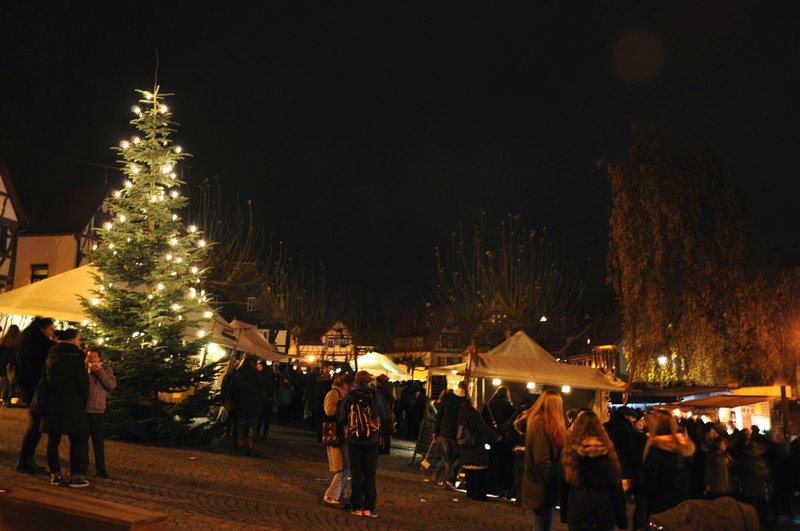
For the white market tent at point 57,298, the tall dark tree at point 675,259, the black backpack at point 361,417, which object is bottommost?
the black backpack at point 361,417

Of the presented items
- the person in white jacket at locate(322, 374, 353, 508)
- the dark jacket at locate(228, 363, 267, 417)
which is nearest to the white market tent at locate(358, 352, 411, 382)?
the dark jacket at locate(228, 363, 267, 417)

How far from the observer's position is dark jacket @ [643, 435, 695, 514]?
8.90 m

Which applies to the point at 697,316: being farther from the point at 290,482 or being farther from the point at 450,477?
the point at 290,482

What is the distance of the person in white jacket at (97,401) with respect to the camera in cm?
1087

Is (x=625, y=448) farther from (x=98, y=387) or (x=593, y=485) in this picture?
(x=98, y=387)

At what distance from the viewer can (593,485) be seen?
7160 mm

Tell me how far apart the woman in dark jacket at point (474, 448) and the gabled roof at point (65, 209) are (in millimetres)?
43717

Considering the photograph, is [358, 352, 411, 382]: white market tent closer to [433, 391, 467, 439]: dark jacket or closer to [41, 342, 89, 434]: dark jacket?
[433, 391, 467, 439]: dark jacket

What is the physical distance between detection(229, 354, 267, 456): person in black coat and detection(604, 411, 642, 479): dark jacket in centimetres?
750

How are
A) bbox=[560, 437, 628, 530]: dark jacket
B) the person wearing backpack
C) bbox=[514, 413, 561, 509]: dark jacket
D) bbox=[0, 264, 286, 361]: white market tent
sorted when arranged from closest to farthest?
bbox=[560, 437, 628, 530]: dark jacket → bbox=[514, 413, 561, 509]: dark jacket → the person wearing backpack → bbox=[0, 264, 286, 361]: white market tent

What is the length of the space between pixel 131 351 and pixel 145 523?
10.7 metres

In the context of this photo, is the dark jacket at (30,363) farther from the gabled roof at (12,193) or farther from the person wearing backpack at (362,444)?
the gabled roof at (12,193)

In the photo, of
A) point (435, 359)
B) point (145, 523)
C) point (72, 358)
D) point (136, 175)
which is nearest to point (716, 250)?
point (136, 175)

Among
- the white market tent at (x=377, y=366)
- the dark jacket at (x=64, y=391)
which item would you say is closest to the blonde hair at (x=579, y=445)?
the dark jacket at (x=64, y=391)
